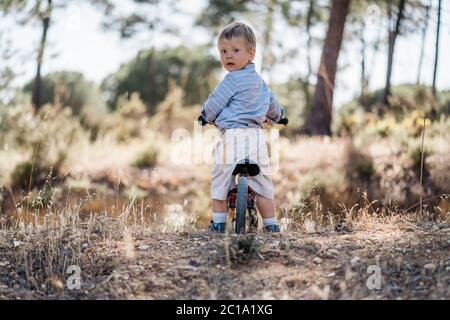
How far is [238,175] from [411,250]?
4.61ft

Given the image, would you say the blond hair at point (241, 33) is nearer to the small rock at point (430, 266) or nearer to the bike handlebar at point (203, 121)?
the bike handlebar at point (203, 121)

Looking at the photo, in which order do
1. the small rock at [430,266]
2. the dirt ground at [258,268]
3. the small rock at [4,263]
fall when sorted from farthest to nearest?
the small rock at [4,263], the small rock at [430,266], the dirt ground at [258,268]

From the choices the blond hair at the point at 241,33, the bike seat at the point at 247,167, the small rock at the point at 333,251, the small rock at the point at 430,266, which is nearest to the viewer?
the small rock at the point at 430,266

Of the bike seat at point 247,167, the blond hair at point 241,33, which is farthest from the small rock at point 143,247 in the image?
the blond hair at point 241,33

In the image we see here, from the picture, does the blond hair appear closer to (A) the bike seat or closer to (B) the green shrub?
(A) the bike seat

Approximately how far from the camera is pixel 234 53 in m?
4.72

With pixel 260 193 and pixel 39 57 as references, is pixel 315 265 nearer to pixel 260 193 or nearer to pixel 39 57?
pixel 260 193

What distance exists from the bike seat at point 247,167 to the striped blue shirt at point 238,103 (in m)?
0.36

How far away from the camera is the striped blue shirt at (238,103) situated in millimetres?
4734

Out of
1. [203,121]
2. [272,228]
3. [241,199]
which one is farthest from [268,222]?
[203,121]

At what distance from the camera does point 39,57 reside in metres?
14.0
